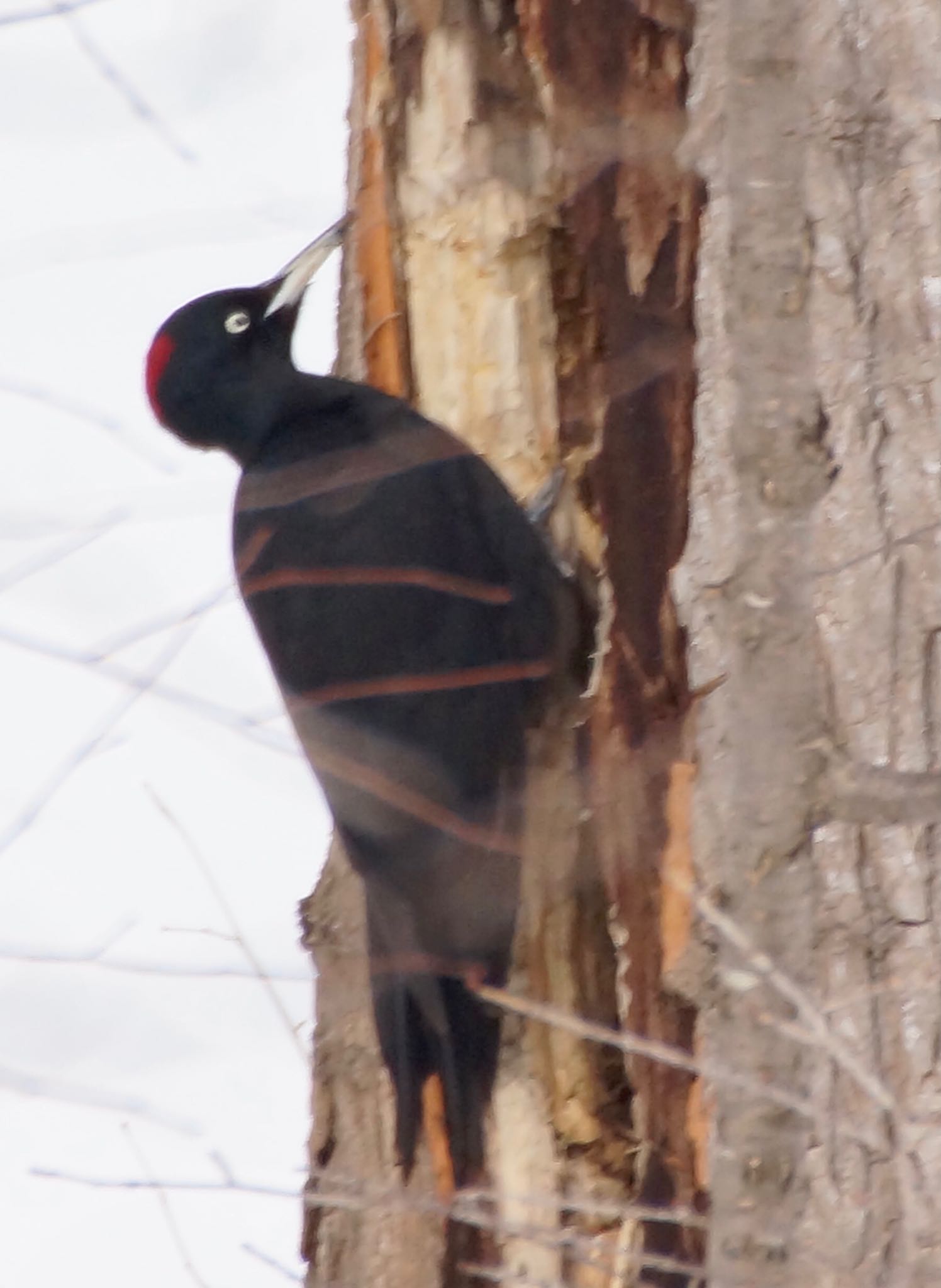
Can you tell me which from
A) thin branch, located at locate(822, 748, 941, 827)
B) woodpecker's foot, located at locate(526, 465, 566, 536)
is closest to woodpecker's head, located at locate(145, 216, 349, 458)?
woodpecker's foot, located at locate(526, 465, 566, 536)

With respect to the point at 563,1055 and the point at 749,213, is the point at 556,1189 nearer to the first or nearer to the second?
the point at 563,1055

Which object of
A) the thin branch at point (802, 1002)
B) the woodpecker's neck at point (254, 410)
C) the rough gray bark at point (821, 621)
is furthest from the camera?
the woodpecker's neck at point (254, 410)

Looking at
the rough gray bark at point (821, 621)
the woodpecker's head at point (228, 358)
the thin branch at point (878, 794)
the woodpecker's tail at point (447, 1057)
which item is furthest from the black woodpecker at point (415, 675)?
the thin branch at point (878, 794)

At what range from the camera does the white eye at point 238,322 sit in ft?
11.3

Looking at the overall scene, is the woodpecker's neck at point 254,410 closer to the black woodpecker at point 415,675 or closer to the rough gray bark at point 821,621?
the black woodpecker at point 415,675

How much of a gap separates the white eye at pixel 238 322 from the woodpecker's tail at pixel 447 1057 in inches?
52.0

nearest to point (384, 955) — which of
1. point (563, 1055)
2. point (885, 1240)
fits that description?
point (563, 1055)

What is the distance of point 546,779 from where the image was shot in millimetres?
2893

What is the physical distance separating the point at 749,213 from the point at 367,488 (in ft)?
5.19

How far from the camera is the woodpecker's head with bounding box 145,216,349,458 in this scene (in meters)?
3.40

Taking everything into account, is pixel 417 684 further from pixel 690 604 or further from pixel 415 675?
pixel 690 604

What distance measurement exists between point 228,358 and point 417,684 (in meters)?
0.93

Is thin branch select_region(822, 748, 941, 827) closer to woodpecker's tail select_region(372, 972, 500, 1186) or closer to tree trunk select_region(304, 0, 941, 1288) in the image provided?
tree trunk select_region(304, 0, 941, 1288)

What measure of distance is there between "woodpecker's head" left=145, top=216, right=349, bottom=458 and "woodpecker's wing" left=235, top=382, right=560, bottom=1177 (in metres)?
0.31
